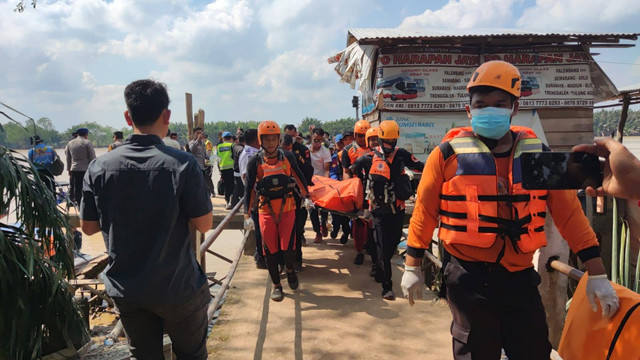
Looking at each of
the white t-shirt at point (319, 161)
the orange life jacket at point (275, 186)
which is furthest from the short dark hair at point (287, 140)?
the white t-shirt at point (319, 161)

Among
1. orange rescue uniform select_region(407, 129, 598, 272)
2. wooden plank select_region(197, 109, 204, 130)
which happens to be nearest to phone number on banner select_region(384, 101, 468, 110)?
orange rescue uniform select_region(407, 129, 598, 272)

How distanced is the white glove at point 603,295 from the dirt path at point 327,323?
1.91 metres

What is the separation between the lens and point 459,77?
7.93m

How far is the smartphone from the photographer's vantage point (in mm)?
1258

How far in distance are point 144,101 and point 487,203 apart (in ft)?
5.90

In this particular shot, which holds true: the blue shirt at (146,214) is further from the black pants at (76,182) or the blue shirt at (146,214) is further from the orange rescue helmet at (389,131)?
the black pants at (76,182)

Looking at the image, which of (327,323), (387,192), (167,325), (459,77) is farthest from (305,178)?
(459,77)

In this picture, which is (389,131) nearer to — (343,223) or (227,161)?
(343,223)

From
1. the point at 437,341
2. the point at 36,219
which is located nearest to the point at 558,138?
the point at 437,341

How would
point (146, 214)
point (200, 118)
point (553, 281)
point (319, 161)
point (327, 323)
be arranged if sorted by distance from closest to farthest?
point (146, 214)
point (553, 281)
point (327, 323)
point (319, 161)
point (200, 118)

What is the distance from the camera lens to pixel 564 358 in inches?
81.5

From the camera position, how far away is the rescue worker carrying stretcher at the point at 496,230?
195 centimetres

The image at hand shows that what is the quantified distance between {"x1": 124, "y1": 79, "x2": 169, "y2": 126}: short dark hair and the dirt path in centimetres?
236

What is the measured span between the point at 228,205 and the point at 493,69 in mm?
9823
